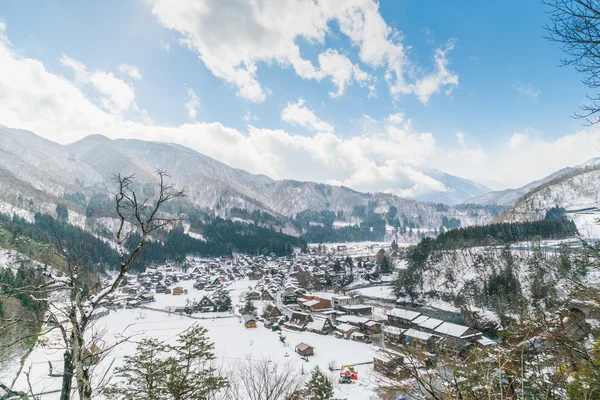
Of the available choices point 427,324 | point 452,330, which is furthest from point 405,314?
point 452,330

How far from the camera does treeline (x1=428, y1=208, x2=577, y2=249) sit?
60.1 m

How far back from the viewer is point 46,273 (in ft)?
12.2

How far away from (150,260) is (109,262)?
379 inches

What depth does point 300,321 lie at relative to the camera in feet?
117

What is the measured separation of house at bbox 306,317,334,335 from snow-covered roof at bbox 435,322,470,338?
11.3 metres

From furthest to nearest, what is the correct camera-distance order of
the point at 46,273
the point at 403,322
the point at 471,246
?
the point at 471,246, the point at 403,322, the point at 46,273

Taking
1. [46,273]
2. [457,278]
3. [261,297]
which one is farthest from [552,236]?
[46,273]

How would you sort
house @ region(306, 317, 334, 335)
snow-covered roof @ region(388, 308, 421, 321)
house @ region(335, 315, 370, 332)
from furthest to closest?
snow-covered roof @ region(388, 308, 421, 321)
house @ region(335, 315, 370, 332)
house @ region(306, 317, 334, 335)

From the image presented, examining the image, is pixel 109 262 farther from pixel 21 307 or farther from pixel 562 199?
pixel 562 199

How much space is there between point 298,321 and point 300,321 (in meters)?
0.28

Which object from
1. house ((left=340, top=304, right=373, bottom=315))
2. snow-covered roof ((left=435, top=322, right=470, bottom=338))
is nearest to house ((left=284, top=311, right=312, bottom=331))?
house ((left=340, top=304, right=373, bottom=315))

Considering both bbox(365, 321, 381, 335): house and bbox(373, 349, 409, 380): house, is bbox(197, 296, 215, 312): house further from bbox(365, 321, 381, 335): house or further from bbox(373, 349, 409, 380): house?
bbox(373, 349, 409, 380): house

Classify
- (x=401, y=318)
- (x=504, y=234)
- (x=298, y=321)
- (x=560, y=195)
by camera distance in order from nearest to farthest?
(x=401, y=318) < (x=298, y=321) < (x=504, y=234) < (x=560, y=195)

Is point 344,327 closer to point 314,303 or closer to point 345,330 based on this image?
point 345,330
